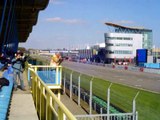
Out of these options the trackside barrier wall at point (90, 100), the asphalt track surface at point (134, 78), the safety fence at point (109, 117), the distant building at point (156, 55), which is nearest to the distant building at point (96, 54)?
the distant building at point (156, 55)

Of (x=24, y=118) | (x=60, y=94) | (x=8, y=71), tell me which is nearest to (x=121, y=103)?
(x=24, y=118)

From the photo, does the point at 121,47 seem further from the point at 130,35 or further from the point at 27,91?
the point at 27,91

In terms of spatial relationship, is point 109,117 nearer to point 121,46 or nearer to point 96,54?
point 121,46

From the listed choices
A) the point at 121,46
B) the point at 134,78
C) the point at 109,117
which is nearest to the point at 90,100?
the point at 109,117

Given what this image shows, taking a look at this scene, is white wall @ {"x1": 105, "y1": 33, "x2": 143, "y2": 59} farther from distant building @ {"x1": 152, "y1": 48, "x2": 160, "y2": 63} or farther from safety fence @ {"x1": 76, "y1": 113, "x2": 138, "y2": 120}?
safety fence @ {"x1": 76, "y1": 113, "x2": 138, "y2": 120}

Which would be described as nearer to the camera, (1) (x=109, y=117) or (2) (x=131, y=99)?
(2) (x=131, y=99)

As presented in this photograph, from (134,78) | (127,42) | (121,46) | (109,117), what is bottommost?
(134,78)

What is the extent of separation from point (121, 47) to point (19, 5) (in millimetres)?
109112

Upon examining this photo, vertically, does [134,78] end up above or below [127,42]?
below

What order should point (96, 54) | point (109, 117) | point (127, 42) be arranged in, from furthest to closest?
point (96, 54), point (127, 42), point (109, 117)

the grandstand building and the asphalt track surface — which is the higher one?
the grandstand building

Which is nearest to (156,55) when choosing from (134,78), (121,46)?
(121,46)

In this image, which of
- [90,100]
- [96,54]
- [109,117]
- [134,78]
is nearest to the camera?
[109,117]

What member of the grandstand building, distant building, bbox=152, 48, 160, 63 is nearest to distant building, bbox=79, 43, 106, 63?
the grandstand building
